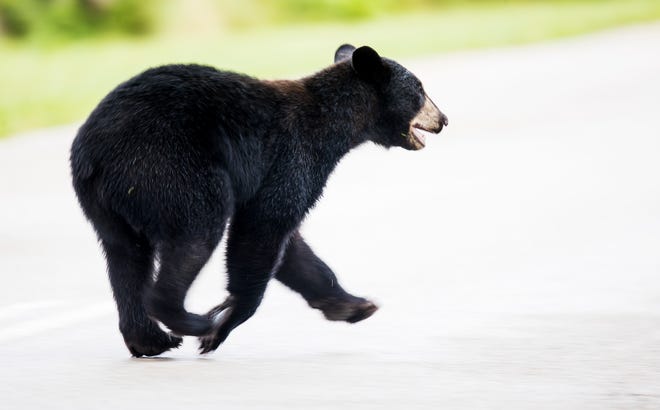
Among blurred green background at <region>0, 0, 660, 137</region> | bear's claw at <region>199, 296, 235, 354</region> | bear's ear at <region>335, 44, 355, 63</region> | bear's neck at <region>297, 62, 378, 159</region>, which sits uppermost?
blurred green background at <region>0, 0, 660, 137</region>

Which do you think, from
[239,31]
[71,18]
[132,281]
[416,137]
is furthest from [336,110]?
[71,18]

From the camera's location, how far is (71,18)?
3306 centimetres

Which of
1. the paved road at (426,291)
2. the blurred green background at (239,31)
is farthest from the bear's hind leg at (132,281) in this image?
the blurred green background at (239,31)

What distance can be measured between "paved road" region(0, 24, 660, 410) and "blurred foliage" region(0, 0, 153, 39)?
14389mm

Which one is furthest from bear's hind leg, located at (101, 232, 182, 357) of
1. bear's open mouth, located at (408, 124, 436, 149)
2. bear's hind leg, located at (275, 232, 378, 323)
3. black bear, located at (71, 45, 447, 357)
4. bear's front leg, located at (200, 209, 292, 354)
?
bear's open mouth, located at (408, 124, 436, 149)

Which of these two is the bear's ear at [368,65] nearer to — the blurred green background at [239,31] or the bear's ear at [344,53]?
the bear's ear at [344,53]

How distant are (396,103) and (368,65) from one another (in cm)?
26

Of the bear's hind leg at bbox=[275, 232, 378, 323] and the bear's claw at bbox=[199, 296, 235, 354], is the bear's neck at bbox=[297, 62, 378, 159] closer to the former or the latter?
the bear's hind leg at bbox=[275, 232, 378, 323]

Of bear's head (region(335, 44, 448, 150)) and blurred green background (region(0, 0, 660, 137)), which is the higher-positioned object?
blurred green background (region(0, 0, 660, 137))

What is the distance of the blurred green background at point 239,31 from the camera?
24969mm

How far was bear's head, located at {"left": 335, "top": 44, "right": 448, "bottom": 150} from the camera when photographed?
25.8 ft

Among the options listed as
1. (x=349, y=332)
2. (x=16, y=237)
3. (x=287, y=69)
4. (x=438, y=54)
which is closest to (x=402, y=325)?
(x=349, y=332)

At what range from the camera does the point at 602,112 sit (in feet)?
65.7

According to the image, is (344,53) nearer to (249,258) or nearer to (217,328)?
A: (249,258)
